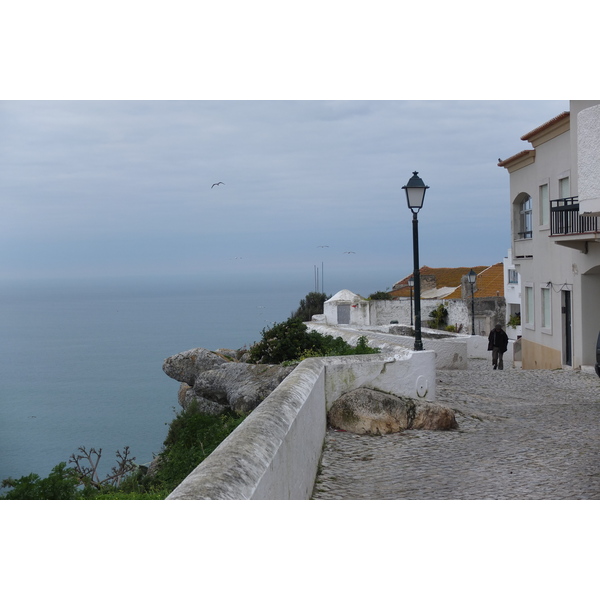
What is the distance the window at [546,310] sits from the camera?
2233cm

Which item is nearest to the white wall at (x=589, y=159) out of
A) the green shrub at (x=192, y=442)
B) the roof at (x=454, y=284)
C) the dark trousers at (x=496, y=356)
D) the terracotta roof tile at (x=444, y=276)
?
the green shrub at (x=192, y=442)

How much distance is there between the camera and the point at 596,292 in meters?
19.1

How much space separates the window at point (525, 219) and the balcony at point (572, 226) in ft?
14.8

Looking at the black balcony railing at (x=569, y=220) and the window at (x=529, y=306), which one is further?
the window at (x=529, y=306)

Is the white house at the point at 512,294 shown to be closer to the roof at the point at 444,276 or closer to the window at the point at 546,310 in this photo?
the roof at the point at 444,276

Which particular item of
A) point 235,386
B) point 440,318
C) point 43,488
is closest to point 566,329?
point 235,386

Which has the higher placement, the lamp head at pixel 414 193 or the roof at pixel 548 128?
the roof at pixel 548 128

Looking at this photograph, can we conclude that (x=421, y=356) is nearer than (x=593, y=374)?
Yes

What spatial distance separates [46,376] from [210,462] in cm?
9890

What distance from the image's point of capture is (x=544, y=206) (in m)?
21.9

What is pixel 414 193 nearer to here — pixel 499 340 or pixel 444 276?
pixel 499 340

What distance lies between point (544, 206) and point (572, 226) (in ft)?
12.8

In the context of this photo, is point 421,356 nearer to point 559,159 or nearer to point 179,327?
point 559,159

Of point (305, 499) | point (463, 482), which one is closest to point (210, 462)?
point (305, 499)
